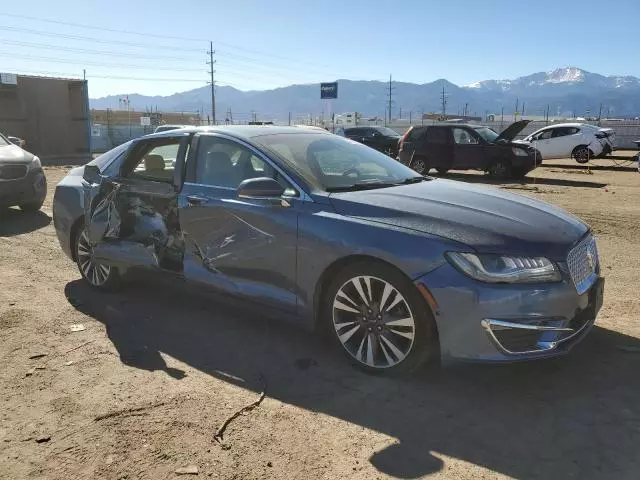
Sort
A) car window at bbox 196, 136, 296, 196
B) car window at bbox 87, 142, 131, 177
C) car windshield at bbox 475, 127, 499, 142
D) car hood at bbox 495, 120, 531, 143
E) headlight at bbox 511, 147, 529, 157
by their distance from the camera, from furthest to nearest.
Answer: car windshield at bbox 475, 127, 499, 142, headlight at bbox 511, 147, 529, 157, car hood at bbox 495, 120, 531, 143, car window at bbox 87, 142, 131, 177, car window at bbox 196, 136, 296, 196

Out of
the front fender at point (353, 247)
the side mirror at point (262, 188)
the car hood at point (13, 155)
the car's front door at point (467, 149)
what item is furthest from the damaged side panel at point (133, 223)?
the car's front door at point (467, 149)

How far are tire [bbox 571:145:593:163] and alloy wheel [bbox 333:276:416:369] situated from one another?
65.3ft

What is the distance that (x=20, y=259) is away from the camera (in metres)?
6.86

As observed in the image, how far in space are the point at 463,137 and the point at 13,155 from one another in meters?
12.5

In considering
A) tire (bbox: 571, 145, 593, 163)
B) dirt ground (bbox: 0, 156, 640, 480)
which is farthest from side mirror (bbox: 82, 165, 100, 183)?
tire (bbox: 571, 145, 593, 163)

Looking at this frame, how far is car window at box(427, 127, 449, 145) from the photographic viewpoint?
17344 millimetres

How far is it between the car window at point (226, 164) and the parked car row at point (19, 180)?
6243mm

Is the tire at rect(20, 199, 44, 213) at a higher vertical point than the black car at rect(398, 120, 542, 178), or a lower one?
lower

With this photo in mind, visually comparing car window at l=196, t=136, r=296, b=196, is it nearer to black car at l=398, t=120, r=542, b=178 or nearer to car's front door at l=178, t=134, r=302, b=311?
car's front door at l=178, t=134, r=302, b=311

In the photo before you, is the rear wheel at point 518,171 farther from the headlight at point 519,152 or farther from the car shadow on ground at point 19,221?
the car shadow on ground at point 19,221

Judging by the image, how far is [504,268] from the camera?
3193 mm

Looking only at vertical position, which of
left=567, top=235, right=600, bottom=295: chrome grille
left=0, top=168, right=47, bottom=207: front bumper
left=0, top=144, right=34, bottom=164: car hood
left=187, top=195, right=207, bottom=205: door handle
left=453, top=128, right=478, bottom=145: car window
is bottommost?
left=0, top=168, right=47, bottom=207: front bumper

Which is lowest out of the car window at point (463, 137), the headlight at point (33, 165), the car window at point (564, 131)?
the headlight at point (33, 165)

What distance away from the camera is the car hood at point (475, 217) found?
10.8 feet
